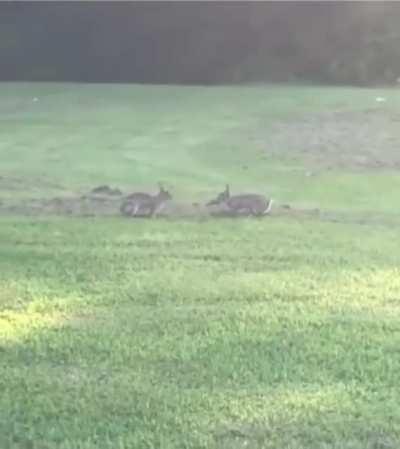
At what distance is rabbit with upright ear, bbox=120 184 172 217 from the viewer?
8.32 m

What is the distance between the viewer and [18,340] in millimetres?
4828

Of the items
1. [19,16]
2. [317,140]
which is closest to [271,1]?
[19,16]

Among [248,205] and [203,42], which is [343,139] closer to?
[248,205]

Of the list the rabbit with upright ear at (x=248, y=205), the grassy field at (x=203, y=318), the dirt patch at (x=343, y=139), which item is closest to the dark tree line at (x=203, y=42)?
the dirt patch at (x=343, y=139)

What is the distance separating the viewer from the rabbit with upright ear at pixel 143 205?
8320mm

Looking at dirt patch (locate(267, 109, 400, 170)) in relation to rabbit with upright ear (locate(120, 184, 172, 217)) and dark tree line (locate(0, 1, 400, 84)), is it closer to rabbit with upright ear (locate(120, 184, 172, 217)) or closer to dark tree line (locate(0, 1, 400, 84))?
rabbit with upright ear (locate(120, 184, 172, 217))

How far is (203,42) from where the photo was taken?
84.6 ft

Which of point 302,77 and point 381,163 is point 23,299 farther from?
point 302,77

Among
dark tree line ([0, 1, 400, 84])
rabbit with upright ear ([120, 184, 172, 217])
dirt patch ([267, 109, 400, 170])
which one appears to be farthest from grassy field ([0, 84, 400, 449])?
dark tree line ([0, 1, 400, 84])

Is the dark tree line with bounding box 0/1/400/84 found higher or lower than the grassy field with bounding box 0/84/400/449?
lower

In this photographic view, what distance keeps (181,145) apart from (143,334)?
372 inches

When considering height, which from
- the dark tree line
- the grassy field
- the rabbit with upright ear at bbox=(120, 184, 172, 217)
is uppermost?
the grassy field

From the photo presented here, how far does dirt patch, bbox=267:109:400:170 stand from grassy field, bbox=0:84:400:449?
1.98 ft

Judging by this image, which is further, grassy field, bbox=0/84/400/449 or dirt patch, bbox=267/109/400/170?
dirt patch, bbox=267/109/400/170
